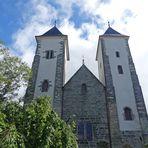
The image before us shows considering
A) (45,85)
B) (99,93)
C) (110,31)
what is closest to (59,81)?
(45,85)

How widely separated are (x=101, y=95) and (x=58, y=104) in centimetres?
343

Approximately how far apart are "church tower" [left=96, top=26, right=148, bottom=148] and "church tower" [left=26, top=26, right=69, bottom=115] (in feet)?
12.1

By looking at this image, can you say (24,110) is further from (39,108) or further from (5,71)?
(5,71)

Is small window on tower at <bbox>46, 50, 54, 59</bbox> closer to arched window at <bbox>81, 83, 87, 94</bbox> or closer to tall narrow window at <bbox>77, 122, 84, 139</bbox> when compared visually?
arched window at <bbox>81, 83, 87, 94</bbox>

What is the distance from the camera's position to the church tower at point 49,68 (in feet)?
71.3

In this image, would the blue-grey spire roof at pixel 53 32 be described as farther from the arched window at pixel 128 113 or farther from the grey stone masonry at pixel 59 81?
the arched window at pixel 128 113

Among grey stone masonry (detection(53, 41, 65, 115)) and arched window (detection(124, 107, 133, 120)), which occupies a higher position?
grey stone masonry (detection(53, 41, 65, 115))

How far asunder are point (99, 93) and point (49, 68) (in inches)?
197

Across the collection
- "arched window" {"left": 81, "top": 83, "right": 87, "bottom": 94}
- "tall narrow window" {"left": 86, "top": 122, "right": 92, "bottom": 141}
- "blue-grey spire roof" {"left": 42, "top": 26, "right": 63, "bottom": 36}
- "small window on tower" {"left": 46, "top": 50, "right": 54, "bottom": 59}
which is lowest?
"tall narrow window" {"left": 86, "top": 122, "right": 92, "bottom": 141}

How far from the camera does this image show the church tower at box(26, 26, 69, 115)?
21.7 m

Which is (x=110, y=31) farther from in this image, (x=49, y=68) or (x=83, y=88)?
(x=83, y=88)

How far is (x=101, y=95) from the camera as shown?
21.4m

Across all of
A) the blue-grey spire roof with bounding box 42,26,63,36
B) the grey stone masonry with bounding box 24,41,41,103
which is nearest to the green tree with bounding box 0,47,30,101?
the grey stone masonry with bounding box 24,41,41,103

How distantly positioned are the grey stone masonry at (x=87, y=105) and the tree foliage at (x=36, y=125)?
7.48 meters
